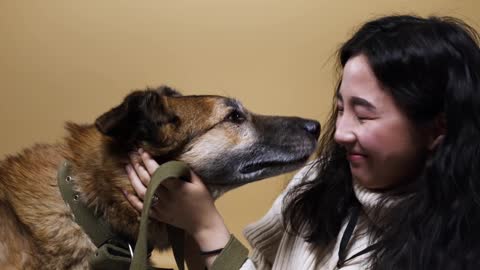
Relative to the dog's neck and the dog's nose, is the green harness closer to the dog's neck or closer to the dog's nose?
the dog's neck

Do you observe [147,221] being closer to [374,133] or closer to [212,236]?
[212,236]

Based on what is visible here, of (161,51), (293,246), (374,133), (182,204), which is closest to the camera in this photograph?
(374,133)

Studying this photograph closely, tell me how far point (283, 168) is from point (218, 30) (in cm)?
82

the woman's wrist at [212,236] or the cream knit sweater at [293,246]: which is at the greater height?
the woman's wrist at [212,236]

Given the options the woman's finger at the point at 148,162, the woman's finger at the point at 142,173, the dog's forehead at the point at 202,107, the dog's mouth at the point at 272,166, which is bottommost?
the dog's mouth at the point at 272,166

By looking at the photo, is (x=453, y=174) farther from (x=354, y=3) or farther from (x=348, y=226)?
(x=354, y=3)

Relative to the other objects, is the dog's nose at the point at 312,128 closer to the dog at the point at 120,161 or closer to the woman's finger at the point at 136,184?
the dog at the point at 120,161

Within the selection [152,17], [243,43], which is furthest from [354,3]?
[152,17]

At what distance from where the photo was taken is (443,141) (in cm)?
86

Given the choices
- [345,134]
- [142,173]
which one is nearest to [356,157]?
[345,134]

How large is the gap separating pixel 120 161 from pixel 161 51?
87 cm

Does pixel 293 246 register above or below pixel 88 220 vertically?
below

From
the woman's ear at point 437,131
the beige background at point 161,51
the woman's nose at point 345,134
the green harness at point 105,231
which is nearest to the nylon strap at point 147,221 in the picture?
the green harness at point 105,231

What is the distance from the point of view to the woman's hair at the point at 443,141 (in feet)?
2.75
